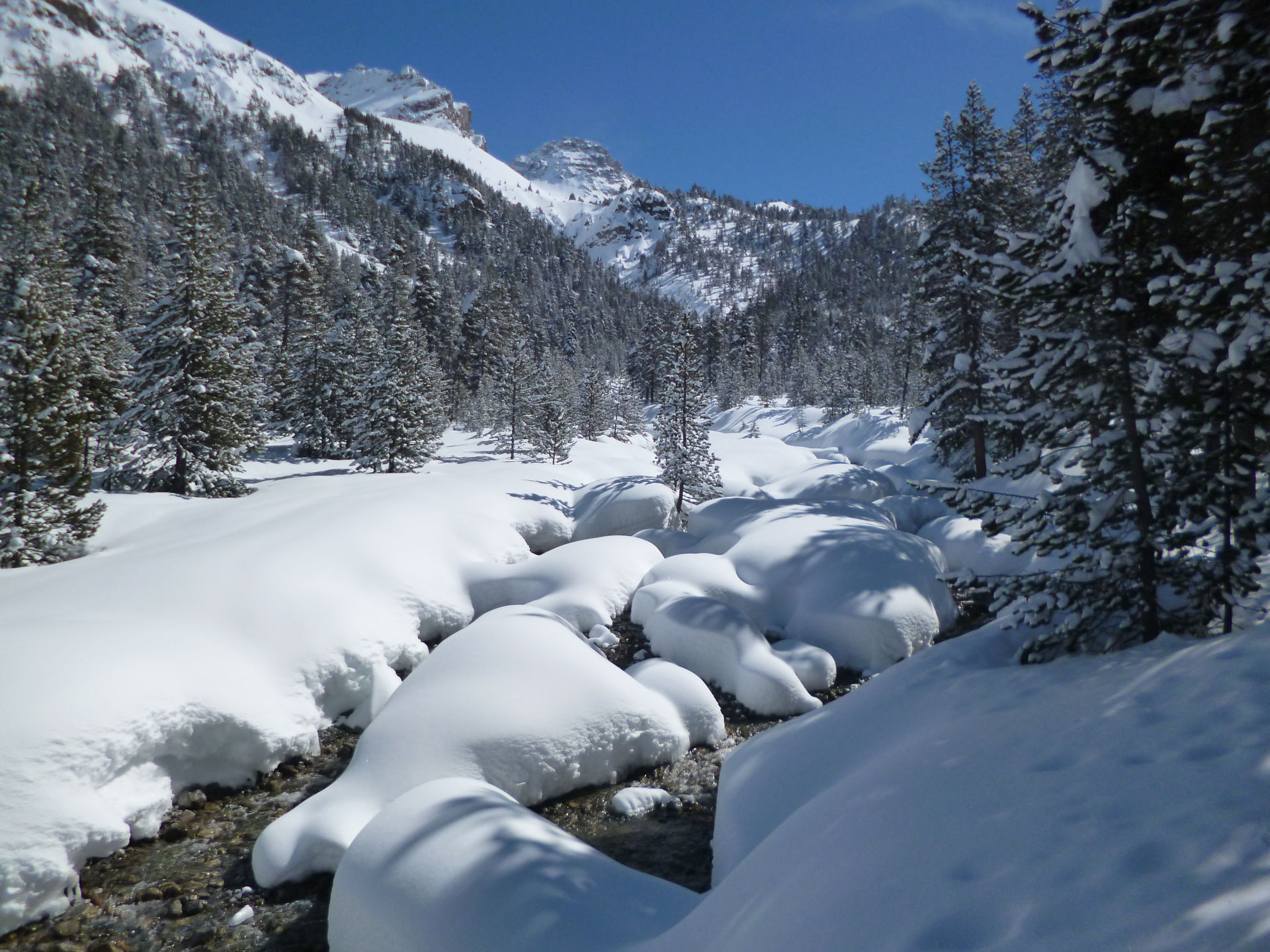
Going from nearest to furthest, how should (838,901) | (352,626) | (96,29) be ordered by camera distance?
(838,901), (352,626), (96,29)

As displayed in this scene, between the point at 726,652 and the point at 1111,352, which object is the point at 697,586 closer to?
the point at 726,652

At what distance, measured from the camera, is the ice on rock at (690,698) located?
9047mm

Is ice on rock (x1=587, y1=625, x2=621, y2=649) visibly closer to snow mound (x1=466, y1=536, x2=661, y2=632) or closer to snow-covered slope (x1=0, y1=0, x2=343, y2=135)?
snow mound (x1=466, y1=536, x2=661, y2=632)

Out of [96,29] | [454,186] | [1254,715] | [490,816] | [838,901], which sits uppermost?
[96,29]

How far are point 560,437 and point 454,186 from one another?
143m

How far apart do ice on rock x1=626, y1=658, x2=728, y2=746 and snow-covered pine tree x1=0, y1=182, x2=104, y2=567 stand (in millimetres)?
12938

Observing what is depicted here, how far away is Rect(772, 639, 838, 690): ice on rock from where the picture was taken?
10664 millimetres

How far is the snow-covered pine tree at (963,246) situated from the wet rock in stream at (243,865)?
54.2ft

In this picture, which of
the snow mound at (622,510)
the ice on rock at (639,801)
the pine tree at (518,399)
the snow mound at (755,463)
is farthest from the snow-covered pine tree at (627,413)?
the ice on rock at (639,801)

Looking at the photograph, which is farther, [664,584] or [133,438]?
[133,438]

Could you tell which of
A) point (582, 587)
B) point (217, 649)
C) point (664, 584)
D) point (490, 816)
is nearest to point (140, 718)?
point (217, 649)

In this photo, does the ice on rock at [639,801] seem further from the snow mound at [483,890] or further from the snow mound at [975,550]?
the snow mound at [975,550]

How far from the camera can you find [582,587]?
1365 cm

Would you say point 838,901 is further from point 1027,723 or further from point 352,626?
point 352,626
